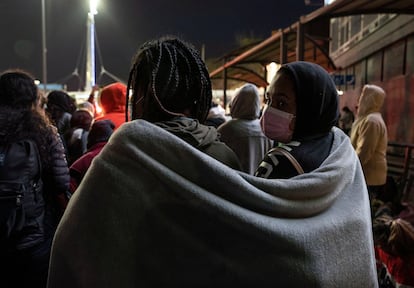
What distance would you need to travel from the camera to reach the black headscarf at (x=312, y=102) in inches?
74.2

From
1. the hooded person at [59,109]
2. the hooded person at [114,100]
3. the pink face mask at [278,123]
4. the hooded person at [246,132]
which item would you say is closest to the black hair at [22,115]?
the hooded person at [114,100]

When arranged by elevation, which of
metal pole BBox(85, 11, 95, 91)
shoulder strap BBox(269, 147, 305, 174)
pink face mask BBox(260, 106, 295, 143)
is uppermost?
pink face mask BBox(260, 106, 295, 143)

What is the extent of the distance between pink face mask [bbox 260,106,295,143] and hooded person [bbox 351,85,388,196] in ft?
12.7

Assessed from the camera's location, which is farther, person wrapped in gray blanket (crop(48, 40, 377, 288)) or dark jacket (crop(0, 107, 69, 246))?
dark jacket (crop(0, 107, 69, 246))

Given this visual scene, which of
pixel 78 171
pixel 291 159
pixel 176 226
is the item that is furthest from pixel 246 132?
pixel 176 226

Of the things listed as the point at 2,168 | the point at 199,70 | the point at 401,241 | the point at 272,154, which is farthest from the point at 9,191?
the point at 401,241

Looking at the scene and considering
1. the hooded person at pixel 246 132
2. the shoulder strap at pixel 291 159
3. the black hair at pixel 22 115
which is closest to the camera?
the shoulder strap at pixel 291 159

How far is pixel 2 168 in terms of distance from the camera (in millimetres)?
2738

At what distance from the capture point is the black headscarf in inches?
74.2

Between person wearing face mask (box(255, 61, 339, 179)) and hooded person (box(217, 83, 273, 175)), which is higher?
person wearing face mask (box(255, 61, 339, 179))

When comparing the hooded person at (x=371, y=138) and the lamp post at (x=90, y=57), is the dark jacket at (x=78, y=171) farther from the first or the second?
the lamp post at (x=90, y=57)

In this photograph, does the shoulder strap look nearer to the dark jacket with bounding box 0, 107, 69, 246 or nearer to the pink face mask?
the pink face mask

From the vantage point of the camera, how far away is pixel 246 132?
4.86 meters

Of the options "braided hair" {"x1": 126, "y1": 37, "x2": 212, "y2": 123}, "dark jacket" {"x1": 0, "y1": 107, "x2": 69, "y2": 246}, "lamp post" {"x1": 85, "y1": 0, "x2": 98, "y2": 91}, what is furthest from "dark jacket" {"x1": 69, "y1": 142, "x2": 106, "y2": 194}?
"lamp post" {"x1": 85, "y1": 0, "x2": 98, "y2": 91}
